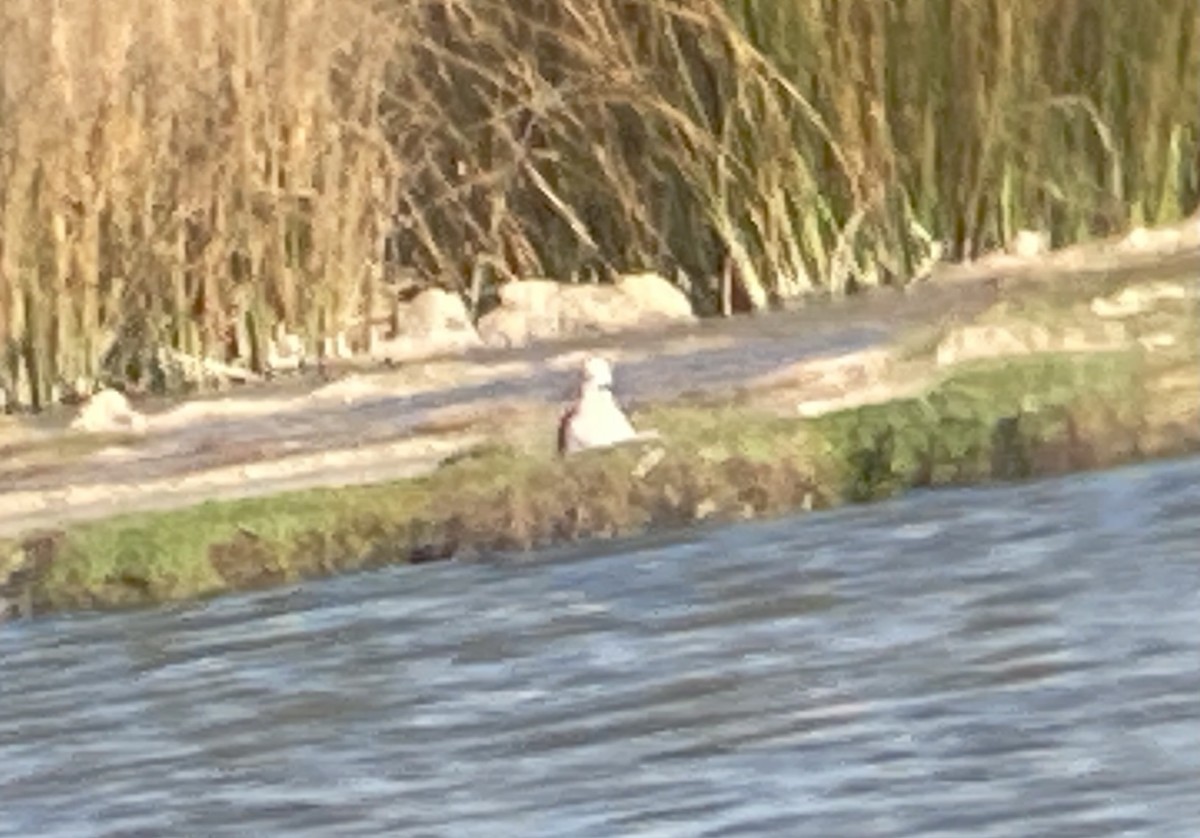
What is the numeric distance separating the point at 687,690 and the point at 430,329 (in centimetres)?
597

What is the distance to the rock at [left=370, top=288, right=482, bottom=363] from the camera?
1306 centimetres

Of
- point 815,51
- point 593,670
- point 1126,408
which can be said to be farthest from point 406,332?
point 593,670

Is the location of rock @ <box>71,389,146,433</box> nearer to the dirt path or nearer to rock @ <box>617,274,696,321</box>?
the dirt path

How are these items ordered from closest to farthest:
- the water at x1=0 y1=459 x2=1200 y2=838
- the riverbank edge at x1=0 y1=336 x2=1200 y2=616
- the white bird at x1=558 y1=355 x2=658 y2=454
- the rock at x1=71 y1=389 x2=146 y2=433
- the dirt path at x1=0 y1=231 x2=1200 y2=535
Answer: the water at x1=0 y1=459 x2=1200 y2=838, the riverbank edge at x1=0 y1=336 x2=1200 y2=616, the white bird at x1=558 y1=355 x2=658 y2=454, the dirt path at x1=0 y1=231 x2=1200 y2=535, the rock at x1=71 y1=389 x2=146 y2=433

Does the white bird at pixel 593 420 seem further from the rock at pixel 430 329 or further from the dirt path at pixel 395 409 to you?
the rock at pixel 430 329

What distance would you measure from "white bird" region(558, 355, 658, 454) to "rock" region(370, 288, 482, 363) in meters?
3.15

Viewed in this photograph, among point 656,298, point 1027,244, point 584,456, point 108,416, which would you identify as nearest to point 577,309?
point 656,298

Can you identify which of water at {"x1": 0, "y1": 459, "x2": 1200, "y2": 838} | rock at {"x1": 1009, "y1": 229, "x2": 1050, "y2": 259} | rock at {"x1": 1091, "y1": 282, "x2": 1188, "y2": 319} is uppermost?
rock at {"x1": 1009, "y1": 229, "x2": 1050, "y2": 259}

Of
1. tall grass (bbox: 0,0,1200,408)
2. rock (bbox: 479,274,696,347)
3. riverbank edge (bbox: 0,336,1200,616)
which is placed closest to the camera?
riverbank edge (bbox: 0,336,1200,616)

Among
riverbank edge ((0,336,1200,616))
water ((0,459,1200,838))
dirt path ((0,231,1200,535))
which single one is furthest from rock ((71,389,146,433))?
water ((0,459,1200,838))

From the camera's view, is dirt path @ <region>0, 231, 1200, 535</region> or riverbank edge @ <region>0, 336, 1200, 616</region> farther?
dirt path @ <region>0, 231, 1200, 535</region>

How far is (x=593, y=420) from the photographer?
32.0ft

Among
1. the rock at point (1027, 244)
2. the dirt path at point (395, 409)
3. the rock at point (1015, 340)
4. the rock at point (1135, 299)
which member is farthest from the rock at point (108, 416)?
the rock at point (1027, 244)

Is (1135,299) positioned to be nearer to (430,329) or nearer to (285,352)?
(285,352)
